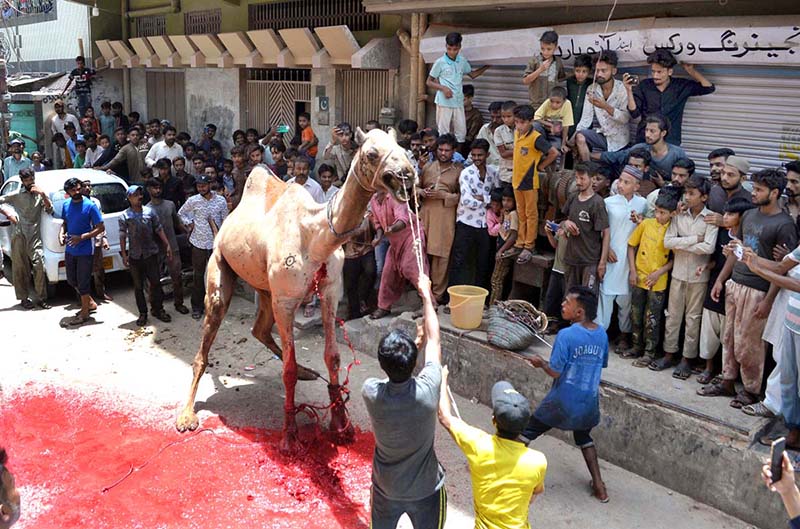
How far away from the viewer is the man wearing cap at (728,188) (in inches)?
240

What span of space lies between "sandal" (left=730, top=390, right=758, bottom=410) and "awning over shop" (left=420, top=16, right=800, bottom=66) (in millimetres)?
3098

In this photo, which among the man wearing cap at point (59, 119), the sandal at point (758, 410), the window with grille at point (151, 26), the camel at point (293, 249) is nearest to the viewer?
the camel at point (293, 249)

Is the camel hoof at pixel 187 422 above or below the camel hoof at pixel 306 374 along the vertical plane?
below

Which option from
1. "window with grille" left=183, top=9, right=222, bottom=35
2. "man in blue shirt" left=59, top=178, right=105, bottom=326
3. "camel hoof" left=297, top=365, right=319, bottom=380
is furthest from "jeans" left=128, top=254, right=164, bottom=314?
"window with grille" left=183, top=9, right=222, bottom=35

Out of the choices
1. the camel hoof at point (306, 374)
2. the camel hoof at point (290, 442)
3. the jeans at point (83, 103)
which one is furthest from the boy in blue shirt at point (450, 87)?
the jeans at point (83, 103)

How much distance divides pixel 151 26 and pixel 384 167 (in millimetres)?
15312

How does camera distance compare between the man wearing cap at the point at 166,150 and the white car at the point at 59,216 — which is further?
the man wearing cap at the point at 166,150

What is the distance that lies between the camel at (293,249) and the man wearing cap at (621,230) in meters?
2.57

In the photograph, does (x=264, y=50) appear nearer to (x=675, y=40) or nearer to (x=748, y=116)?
(x=675, y=40)

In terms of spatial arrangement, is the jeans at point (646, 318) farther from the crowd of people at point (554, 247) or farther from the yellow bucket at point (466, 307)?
the yellow bucket at point (466, 307)

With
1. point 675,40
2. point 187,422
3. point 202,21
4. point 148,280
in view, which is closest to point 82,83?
point 202,21

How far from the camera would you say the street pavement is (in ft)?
17.2

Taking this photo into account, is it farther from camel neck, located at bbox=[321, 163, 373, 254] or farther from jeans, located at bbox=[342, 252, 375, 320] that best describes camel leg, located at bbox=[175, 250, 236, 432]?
jeans, located at bbox=[342, 252, 375, 320]

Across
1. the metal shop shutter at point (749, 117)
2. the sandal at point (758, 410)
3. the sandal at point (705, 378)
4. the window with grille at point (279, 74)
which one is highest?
the window with grille at point (279, 74)
